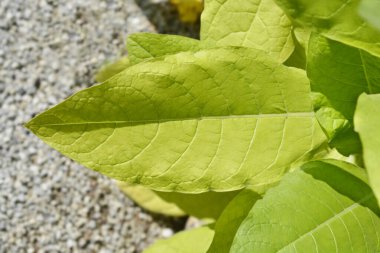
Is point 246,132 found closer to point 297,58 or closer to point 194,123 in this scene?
point 194,123

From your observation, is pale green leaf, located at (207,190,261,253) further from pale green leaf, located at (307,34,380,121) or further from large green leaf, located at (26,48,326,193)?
pale green leaf, located at (307,34,380,121)

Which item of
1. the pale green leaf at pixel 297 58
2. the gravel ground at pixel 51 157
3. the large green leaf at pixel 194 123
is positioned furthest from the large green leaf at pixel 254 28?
the gravel ground at pixel 51 157

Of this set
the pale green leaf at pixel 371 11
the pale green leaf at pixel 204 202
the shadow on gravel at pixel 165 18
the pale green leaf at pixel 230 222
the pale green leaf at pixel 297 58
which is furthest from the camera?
the shadow on gravel at pixel 165 18

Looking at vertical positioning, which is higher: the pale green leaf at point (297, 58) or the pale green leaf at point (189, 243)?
the pale green leaf at point (297, 58)

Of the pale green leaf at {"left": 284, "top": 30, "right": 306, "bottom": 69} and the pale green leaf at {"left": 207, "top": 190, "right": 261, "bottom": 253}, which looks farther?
the pale green leaf at {"left": 284, "top": 30, "right": 306, "bottom": 69}

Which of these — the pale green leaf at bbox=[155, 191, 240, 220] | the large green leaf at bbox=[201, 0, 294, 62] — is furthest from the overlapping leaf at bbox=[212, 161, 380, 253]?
the pale green leaf at bbox=[155, 191, 240, 220]

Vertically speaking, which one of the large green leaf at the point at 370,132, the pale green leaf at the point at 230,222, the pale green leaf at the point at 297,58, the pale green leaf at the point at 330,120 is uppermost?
the large green leaf at the point at 370,132

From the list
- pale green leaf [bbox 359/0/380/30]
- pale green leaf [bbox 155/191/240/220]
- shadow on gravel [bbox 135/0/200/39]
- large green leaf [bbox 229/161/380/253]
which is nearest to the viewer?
pale green leaf [bbox 359/0/380/30]

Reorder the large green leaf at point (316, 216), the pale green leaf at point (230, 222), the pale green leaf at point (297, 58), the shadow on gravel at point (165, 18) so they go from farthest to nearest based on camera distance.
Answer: the shadow on gravel at point (165, 18)
the pale green leaf at point (297, 58)
the pale green leaf at point (230, 222)
the large green leaf at point (316, 216)

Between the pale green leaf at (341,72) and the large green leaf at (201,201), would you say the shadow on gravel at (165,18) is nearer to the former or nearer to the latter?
the large green leaf at (201,201)
